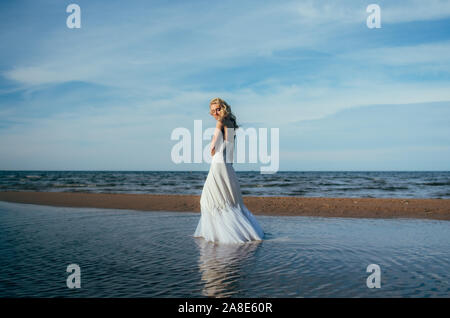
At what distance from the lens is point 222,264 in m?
5.91

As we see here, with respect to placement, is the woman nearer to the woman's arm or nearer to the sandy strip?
the woman's arm

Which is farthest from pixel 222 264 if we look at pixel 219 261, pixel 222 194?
pixel 222 194

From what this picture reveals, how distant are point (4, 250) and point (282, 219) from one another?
7.98 metres

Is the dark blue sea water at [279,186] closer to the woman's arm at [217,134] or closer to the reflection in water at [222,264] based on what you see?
the woman's arm at [217,134]

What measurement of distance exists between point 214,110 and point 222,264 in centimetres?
370

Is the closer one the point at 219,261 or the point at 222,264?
the point at 222,264

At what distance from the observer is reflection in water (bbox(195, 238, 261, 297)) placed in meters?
4.68

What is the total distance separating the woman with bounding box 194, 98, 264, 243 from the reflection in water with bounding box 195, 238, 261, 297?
36 centimetres

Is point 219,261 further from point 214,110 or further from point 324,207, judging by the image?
point 324,207

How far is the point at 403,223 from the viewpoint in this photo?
10.8 meters

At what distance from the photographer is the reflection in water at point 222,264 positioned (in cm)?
468
